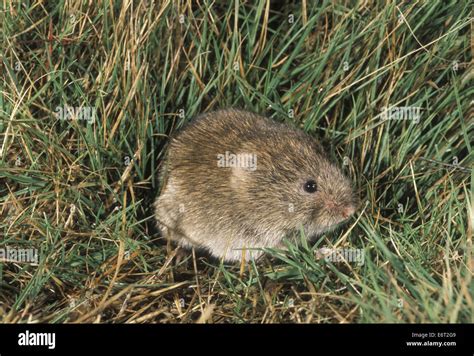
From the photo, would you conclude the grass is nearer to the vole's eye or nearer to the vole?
the vole

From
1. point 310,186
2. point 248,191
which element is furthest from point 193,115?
point 310,186

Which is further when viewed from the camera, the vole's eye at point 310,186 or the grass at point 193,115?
the vole's eye at point 310,186

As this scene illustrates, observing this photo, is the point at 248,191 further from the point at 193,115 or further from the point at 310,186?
the point at 193,115

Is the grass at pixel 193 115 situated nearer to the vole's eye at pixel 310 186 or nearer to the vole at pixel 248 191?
the vole at pixel 248 191

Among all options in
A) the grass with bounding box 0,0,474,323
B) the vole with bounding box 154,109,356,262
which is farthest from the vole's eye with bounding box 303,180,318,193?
the grass with bounding box 0,0,474,323

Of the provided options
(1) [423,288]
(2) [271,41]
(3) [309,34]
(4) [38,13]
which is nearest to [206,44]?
(2) [271,41]

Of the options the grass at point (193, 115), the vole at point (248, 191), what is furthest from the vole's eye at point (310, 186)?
the grass at point (193, 115)
